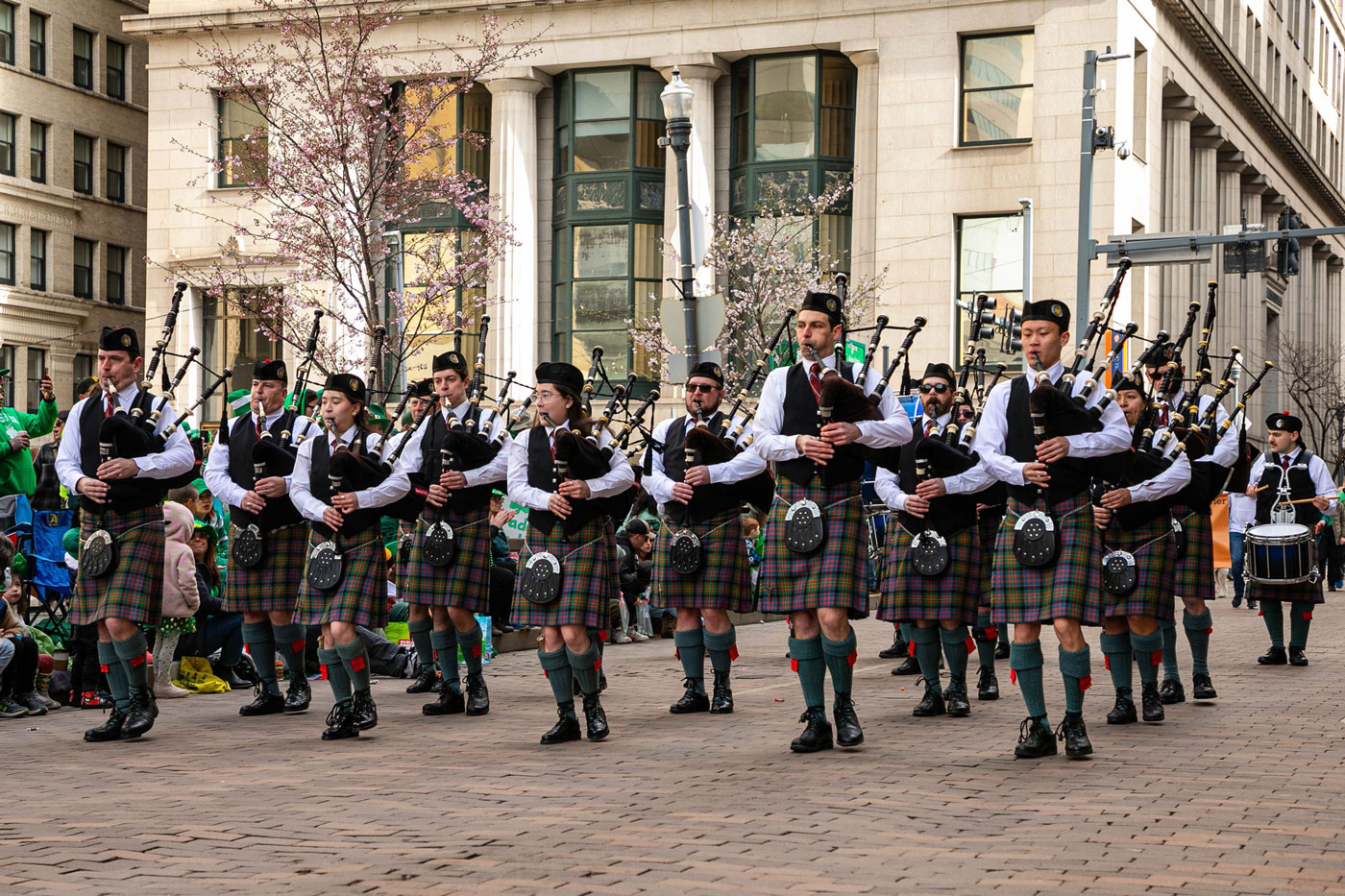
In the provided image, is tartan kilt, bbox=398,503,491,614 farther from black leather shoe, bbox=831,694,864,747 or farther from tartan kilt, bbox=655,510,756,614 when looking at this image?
black leather shoe, bbox=831,694,864,747

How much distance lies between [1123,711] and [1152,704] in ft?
0.72

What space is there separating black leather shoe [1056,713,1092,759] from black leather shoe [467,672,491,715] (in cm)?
355

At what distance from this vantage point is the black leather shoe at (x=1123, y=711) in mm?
8969

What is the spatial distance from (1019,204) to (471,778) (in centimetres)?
2607

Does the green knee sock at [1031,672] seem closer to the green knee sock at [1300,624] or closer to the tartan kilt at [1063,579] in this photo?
the tartan kilt at [1063,579]

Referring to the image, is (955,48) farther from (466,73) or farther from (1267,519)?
(1267,519)

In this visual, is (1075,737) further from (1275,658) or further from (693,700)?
(1275,658)

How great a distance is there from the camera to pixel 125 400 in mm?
8891

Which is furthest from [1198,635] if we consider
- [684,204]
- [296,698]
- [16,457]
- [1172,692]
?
[684,204]

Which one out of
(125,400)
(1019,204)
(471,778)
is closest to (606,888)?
(471,778)

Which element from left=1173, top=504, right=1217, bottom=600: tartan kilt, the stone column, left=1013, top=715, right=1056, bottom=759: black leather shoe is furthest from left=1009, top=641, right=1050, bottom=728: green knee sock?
the stone column

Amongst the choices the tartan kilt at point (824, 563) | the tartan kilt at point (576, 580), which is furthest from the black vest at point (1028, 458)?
the tartan kilt at point (576, 580)

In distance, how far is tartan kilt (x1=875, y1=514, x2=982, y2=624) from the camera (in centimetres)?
947

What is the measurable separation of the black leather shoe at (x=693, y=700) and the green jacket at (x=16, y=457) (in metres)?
5.69
